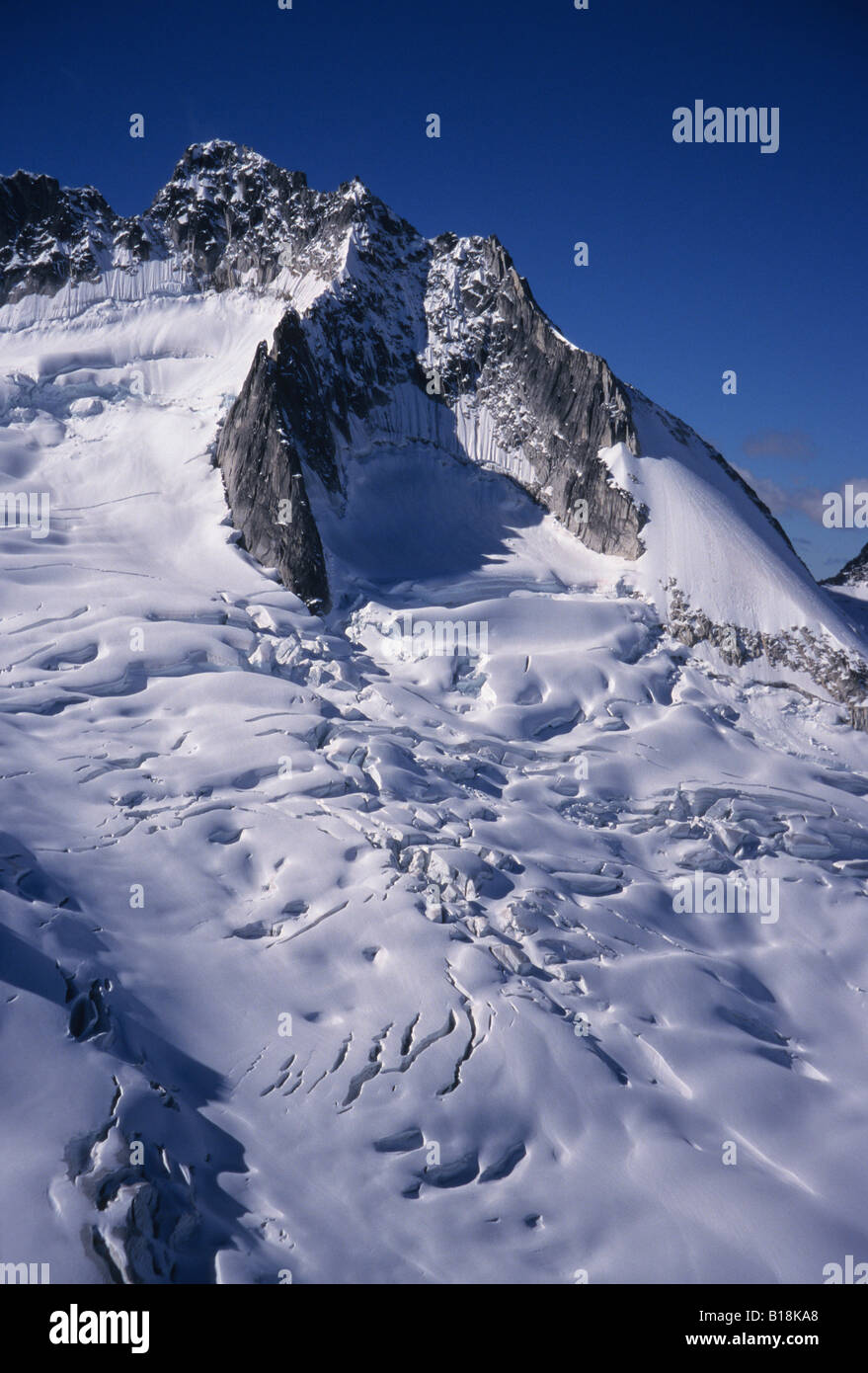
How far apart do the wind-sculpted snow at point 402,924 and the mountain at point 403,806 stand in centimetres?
14

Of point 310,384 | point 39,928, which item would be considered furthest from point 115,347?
point 39,928

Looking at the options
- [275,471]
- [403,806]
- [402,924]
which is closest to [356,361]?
[275,471]

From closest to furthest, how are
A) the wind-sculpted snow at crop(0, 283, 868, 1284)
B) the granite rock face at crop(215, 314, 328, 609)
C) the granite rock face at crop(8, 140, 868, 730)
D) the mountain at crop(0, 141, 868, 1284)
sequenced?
the wind-sculpted snow at crop(0, 283, 868, 1284)
the mountain at crop(0, 141, 868, 1284)
the granite rock face at crop(215, 314, 328, 609)
the granite rock face at crop(8, 140, 868, 730)

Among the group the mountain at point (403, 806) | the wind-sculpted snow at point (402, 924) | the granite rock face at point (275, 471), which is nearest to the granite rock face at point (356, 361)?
the granite rock face at point (275, 471)

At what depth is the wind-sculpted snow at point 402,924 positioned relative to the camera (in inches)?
853

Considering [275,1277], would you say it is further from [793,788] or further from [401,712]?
[793,788]

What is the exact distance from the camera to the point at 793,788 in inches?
1679

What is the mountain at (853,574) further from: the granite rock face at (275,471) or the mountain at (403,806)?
the granite rock face at (275,471)

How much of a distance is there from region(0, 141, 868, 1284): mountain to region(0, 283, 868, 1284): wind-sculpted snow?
0.45 ft

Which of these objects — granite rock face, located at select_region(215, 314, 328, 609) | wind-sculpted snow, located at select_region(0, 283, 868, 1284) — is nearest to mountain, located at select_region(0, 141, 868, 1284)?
wind-sculpted snow, located at select_region(0, 283, 868, 1284)

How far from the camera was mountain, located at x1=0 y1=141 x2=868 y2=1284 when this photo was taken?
2231 cm

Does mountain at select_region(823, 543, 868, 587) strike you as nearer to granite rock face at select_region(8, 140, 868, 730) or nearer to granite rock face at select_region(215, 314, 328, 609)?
granite rock face at select_region(8, 140, 868, 730)
